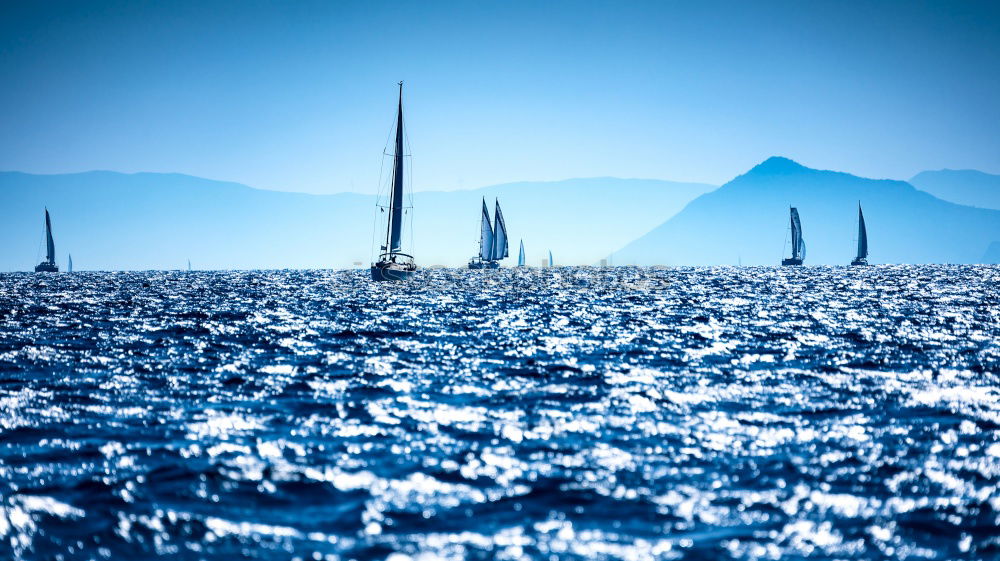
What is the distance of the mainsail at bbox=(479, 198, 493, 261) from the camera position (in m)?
130

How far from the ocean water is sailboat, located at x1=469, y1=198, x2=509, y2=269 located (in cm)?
10244

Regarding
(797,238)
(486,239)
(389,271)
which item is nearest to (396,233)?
(389,271)

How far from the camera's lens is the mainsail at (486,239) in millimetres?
130250

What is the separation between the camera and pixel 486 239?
132000 mm

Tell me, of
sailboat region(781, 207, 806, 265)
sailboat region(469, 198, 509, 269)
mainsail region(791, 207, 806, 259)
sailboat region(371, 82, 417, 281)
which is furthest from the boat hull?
sailboat region(781, 207, 806, 265)

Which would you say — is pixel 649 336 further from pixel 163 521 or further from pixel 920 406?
pixel 163 521

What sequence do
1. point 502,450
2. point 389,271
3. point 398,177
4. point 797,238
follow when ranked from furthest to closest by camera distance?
point 797,238 → point 389,271 → point 398,177 → point 502,450

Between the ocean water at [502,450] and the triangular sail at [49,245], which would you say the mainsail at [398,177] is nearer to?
the ocean water at [502,450]

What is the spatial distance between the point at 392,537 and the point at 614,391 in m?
10.7

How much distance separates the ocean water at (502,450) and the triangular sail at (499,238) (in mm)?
102463

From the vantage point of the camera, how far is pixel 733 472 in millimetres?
11586

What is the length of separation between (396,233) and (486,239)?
178 feet

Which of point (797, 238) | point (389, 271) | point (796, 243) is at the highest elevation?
point (797, 238)

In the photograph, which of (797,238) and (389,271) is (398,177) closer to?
(389,271)
